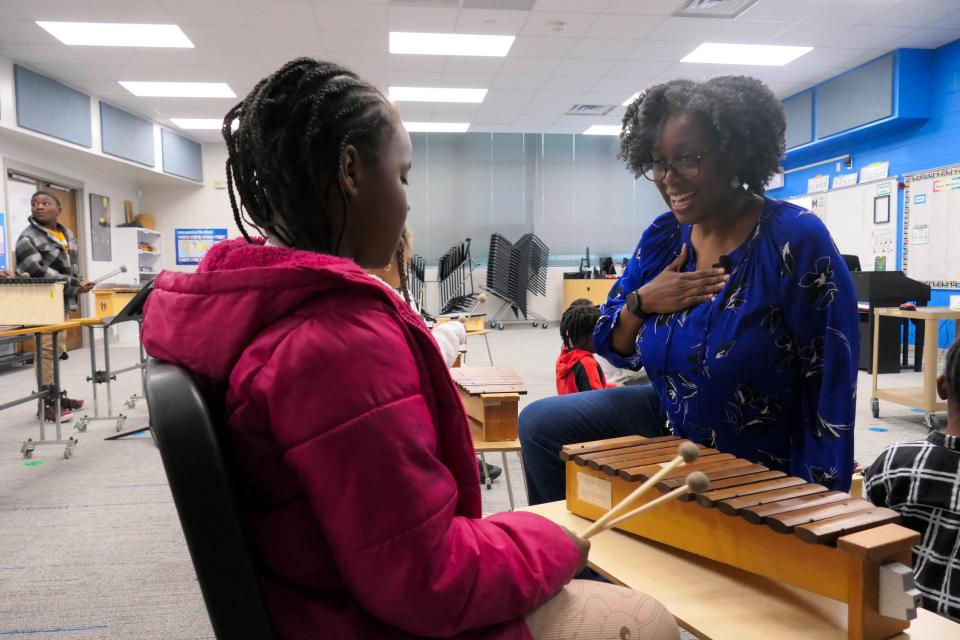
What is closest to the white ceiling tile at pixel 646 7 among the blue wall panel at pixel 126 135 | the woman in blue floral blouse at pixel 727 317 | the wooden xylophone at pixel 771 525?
the woman in blue floral blouse at pixel 727 317

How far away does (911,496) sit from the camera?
121 centimetres

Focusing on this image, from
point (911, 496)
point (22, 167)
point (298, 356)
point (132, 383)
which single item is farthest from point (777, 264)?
point (22, 167)

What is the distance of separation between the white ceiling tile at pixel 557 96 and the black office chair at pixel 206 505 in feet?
26.0

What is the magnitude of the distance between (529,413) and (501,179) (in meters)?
9.44

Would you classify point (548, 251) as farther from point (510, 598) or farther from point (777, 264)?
point (510, 598)

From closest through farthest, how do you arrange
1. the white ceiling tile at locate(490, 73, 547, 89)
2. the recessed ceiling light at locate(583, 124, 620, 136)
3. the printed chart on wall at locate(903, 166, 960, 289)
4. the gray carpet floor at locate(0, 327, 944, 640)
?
the gray carpet floor at locate(0, 327, 944, 640), the printed chart on wall at locate(903, 166, 960, 289), the white ceiling tile at locate(490, 73, 547, 89), the recessed ceiling light at locate(583, 124, 620, 136)

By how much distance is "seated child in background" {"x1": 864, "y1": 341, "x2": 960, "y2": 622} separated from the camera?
3.77ft

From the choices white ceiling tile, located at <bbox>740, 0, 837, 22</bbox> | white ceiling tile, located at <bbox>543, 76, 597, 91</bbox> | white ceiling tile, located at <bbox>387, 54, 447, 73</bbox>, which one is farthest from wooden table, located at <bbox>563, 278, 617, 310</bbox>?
white ceiling tile, located at <bbox>740, 0, 837, 22</bbox>

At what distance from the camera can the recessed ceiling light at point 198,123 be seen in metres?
8.52

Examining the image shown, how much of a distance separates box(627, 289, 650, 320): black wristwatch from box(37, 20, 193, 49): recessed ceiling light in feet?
18.7

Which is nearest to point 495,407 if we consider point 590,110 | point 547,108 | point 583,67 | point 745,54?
point 583,67

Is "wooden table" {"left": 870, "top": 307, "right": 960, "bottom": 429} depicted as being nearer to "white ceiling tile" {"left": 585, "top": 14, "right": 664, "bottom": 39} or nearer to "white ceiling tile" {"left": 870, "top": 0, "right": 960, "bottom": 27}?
"white ceiling tile" {"left": 870, "top": 0, "right": 960, "bottom": 27}

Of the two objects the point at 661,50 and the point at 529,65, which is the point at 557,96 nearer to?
the point at 529,65

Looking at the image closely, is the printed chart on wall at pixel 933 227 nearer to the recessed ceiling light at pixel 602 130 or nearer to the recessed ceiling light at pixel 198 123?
the recessed ceiling light at pixel 602 130
